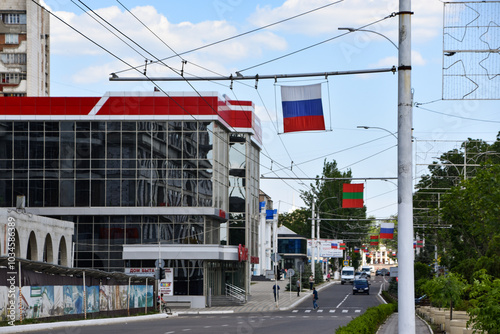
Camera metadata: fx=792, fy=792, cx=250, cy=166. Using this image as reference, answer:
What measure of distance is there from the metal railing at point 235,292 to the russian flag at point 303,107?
4862 centimetres

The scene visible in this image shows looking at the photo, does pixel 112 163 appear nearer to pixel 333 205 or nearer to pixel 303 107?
pixel 303 107

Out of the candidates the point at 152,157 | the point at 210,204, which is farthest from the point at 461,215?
the point at 152,157

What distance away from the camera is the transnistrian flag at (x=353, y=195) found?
5603cm

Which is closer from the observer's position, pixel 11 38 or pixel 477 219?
pixel 477 219

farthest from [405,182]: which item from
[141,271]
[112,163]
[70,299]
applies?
[112,163]

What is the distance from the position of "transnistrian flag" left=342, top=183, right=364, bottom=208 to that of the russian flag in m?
37.5

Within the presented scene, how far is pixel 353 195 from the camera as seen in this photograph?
186 feet

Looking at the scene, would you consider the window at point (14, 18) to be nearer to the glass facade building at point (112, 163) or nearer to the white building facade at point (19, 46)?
the white building facade at point (19, 46)

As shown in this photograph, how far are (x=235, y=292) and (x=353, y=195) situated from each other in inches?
676

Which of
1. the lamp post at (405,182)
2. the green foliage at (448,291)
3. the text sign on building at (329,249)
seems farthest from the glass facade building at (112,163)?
the lamp post at (405,182)

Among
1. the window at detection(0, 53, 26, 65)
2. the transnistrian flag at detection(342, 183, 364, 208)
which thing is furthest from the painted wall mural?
the window at detection(0, 53, 26, 65)

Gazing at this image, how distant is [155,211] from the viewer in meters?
62.7

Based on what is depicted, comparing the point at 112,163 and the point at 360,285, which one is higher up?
the point at 112,163

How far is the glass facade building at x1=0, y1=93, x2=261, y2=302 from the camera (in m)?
62.9
